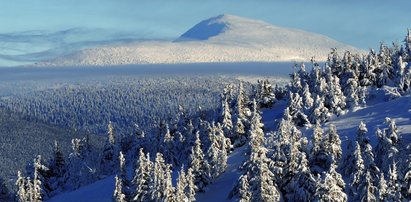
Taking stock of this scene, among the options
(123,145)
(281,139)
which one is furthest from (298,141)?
(123,145)

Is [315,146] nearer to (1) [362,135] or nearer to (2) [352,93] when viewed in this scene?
(1) [362,135]

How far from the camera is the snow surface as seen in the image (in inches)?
2940

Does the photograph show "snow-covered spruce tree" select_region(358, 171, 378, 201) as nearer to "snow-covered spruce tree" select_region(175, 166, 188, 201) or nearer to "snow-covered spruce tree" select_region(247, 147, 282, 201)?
"snow-covered spruce tree" select_region(247, 147, 282, 201)

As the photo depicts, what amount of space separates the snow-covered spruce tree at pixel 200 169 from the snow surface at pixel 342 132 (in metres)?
1.14

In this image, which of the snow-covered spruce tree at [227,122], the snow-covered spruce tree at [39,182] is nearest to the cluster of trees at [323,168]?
the snow-covered spruce tree at [227,122]

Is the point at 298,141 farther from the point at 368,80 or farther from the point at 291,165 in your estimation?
the point at 368,80

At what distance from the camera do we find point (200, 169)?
74750 mm

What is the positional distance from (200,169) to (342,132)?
21919 mm

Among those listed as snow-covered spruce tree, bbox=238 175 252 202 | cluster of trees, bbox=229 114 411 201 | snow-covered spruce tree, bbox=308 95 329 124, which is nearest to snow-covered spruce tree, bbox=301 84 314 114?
snow-covered spruce tree, bbox=308 95 329 124

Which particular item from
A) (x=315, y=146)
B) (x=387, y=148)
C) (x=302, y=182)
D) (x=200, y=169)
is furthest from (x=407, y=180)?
(x=200, y=169)

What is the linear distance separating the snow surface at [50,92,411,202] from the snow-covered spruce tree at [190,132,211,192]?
3.74ft

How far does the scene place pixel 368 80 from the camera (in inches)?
4092

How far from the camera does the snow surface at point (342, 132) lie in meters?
74.7

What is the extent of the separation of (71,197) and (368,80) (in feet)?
180
